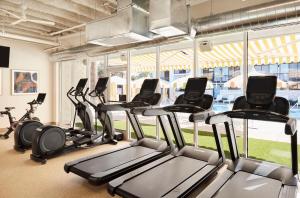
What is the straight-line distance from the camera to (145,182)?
3.10 meters

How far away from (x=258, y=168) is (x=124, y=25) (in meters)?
3.38

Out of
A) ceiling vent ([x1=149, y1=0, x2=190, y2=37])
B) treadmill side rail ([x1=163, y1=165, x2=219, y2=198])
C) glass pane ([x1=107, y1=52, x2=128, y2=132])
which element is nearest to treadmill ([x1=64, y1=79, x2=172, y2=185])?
treadmill side rail ([x1=163, y1=165, x2=219, y2=198])

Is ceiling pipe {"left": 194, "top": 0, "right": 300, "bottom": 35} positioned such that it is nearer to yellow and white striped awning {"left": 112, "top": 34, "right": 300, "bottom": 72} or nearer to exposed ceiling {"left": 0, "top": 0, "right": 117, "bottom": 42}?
yellow and white striped awning {"left": 112, "top": 34, "right": 300, "bottom": 72}

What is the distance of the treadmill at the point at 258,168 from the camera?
2770mm

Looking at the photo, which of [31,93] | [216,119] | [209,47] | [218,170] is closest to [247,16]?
[209,47]

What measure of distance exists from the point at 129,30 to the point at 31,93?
19.9 ft

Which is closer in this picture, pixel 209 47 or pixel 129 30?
pixel 129 30

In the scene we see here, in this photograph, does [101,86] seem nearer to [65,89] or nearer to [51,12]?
[51,12]

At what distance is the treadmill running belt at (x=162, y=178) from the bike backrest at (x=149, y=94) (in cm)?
132

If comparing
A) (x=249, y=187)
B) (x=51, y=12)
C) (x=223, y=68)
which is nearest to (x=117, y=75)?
(x=51, y=12)

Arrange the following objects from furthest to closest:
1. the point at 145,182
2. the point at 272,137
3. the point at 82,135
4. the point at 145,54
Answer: the point at 145,54
the point at 82,135
the point at 272,137
the point at 145,182

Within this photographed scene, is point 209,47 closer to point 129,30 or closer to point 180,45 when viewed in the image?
point 180,45

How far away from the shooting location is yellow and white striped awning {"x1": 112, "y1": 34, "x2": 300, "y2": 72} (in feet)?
14.8

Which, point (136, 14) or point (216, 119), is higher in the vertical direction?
point (136, 14)
